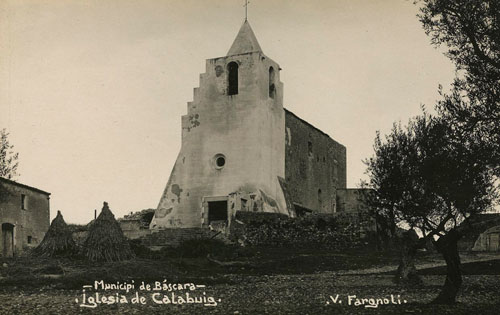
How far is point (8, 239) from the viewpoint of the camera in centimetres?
4484

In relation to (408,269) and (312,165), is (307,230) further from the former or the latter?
(312,165)

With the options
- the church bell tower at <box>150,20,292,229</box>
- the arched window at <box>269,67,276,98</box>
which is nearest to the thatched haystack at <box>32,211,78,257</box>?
the church bell tower at <box>150,20,292,229</box>

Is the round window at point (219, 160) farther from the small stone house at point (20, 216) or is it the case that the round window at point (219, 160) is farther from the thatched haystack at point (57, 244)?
the thatched haystack at point (57, 244)

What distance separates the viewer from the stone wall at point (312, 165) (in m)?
51.4

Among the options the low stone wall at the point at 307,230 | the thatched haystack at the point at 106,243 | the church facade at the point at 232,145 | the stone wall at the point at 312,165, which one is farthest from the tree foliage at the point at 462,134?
the stone wall at the point at 312,165

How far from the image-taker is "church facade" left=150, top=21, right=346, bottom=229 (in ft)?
152

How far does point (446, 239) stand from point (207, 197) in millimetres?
29029

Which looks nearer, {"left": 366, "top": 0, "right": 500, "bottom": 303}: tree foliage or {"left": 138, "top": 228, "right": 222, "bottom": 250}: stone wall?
{"left": 366, "top": 0, "right": 500, "bottom": 303}: tree foliage

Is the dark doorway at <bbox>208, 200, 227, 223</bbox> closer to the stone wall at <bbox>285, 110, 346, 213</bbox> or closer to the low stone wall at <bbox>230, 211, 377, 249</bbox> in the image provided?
the stone wall at <bbox>285, 110, 346, 213</bbox>

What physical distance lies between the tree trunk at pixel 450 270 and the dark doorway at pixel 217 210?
94.8ft

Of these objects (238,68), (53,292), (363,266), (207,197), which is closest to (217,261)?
(363,266)

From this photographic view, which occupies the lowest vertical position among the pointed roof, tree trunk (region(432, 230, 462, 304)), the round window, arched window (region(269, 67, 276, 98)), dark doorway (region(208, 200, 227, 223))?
tree trunk (region(432, 230, 462, 304))

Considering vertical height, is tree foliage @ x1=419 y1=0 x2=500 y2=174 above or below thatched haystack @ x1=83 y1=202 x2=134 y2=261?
above

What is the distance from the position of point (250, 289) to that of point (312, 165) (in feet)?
115
